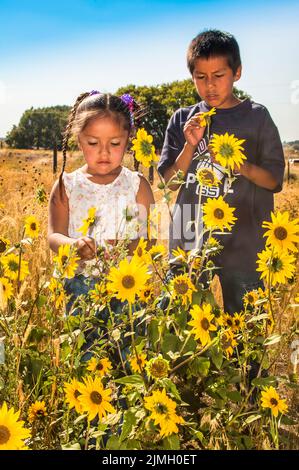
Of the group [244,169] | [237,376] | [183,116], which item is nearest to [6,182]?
[183,116]

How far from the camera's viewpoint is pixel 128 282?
1.26m

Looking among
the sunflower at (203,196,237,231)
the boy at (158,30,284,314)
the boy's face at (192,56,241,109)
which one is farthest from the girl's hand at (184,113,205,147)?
the sunflower at (203,196,237,231)

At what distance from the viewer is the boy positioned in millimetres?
1938

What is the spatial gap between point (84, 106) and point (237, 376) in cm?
100

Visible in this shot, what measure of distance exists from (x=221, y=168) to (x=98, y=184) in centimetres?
46

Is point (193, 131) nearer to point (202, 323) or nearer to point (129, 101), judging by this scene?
point (129, 101)

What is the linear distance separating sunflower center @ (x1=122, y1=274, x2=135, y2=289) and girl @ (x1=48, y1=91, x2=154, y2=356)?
493 mm

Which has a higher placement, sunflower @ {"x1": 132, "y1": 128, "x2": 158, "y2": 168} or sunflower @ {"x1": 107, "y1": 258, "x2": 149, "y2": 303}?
sunflower @ {"x1": 132, "y1": 128, "x2": 158, "y2": 168}

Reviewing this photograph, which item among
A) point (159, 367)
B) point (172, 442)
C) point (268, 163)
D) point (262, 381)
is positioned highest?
point (268, 163)

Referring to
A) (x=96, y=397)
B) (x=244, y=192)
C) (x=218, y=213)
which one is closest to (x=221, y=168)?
(x=244, y=192)

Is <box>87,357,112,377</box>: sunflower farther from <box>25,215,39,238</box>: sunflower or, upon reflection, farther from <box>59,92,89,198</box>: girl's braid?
<box>59,92,89,198</box>: girl's braid

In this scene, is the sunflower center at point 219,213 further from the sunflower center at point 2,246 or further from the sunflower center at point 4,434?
the sunflower center at point 4,434

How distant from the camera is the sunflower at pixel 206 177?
1.46 metres

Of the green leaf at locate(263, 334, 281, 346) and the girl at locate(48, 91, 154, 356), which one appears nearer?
the green leaf at locate(263, 334, 281, 346)
